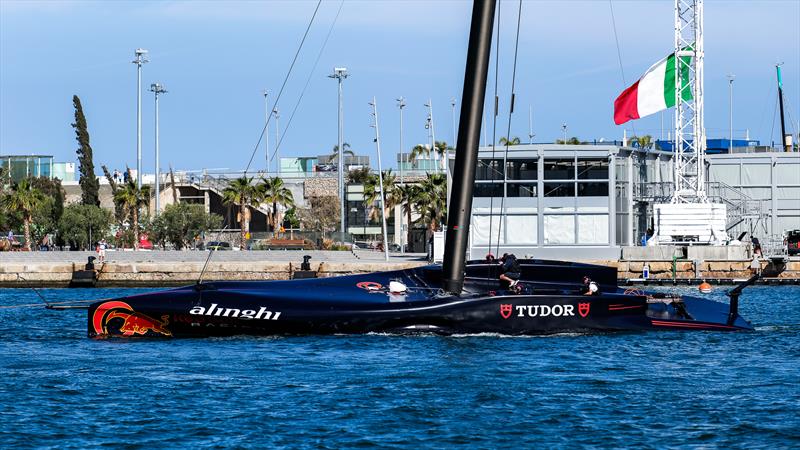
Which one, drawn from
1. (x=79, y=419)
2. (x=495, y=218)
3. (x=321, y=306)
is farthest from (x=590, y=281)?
(x=495, y=218)

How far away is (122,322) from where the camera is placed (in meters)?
25.9

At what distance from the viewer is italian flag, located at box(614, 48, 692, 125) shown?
194ft

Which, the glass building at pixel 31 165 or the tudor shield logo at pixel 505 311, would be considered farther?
the glass building at pixel 31 165

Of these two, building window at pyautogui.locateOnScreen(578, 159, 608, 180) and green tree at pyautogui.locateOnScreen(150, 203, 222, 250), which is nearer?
building window at pyautogui.locateOnScreen(578, 159, 608, 180)

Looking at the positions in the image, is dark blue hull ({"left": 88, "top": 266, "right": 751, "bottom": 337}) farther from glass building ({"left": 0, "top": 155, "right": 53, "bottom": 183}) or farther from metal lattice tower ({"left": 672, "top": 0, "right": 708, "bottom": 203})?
glass building ({"left": 0, "top": 155, "right": 53, "bottom": 183})

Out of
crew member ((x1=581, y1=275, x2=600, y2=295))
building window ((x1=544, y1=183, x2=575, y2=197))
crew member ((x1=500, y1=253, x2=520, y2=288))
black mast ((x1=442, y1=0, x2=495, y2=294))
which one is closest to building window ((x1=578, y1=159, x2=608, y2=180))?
building window ((x1=544, y1=183, x2=575, y2=197))

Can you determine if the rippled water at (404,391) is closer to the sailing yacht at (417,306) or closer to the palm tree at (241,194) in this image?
the sailing yacht at (417,306)

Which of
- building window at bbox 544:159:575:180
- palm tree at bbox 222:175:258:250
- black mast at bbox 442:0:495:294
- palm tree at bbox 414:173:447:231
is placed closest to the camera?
black mast at bbox 442:0:495:294

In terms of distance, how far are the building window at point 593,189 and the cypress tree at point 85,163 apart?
42329mm

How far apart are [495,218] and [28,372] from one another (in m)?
39.6

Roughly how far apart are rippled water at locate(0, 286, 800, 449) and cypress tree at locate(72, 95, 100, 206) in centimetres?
6388

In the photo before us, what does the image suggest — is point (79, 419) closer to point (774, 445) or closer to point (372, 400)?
point (372, 400)

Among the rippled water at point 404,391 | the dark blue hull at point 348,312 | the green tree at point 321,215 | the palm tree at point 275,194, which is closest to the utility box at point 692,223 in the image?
the rippled water at point 404,391

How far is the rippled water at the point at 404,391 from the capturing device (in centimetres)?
1636
